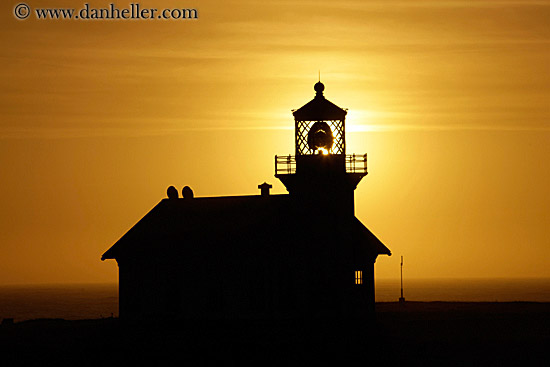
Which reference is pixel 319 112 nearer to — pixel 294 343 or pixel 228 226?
pixel 228 226

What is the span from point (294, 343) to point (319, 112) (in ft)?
41.4

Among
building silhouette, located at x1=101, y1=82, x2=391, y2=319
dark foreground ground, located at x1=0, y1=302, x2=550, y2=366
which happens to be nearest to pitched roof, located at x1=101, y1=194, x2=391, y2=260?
building silhouette, located at x1=101, y1=82, x2=391, y2=319

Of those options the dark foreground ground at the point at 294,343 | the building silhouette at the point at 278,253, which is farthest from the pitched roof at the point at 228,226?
the dark foreground ground at the point at 294,343

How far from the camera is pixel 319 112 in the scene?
5328cm

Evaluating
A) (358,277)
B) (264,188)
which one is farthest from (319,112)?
(358,277)

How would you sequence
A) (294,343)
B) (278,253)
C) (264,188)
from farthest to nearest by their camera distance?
(264,188)
(278,253)
(294,343)

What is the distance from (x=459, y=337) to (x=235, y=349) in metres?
9.77

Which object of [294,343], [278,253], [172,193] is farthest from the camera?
[172,193]

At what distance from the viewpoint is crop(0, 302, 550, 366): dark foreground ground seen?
4138 centimetres

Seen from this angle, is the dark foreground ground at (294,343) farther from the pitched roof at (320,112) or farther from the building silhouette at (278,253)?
→ the pitched roof at (320,112)

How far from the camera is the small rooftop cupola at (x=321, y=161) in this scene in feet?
172

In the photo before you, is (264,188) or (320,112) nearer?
(320,112)

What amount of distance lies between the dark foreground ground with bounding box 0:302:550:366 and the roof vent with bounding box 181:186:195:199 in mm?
7623

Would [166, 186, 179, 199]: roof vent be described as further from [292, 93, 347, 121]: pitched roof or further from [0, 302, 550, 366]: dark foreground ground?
[292, 93, 347, 121]: pitched roof
